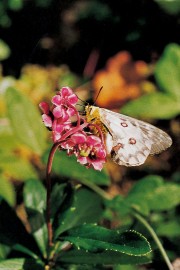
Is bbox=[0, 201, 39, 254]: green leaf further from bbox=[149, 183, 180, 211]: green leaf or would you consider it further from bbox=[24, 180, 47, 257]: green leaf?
bbox=[149, 183, 180, 211]: green leaf

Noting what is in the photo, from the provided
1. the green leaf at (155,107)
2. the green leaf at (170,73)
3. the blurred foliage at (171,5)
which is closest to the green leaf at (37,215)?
the green leaf at (155,107)

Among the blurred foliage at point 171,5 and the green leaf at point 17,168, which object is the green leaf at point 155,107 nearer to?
the green leaf at point 17,168

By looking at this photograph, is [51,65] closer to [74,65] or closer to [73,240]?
[74,65]

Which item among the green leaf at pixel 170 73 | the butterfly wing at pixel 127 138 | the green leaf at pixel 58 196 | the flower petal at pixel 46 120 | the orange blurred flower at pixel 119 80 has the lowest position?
the orange blurred flower at pixel 119 80

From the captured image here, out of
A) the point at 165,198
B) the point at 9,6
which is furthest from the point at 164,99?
the point at 9,6

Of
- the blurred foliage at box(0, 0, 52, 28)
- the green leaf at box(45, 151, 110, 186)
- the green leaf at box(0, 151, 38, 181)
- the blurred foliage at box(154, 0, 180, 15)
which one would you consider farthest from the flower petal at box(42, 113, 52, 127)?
the blurred foliage at box(0, 0, 52, 28)

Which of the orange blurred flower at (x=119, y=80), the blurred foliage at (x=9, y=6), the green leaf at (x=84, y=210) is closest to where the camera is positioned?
the green leaf at (x=84, y=210)
